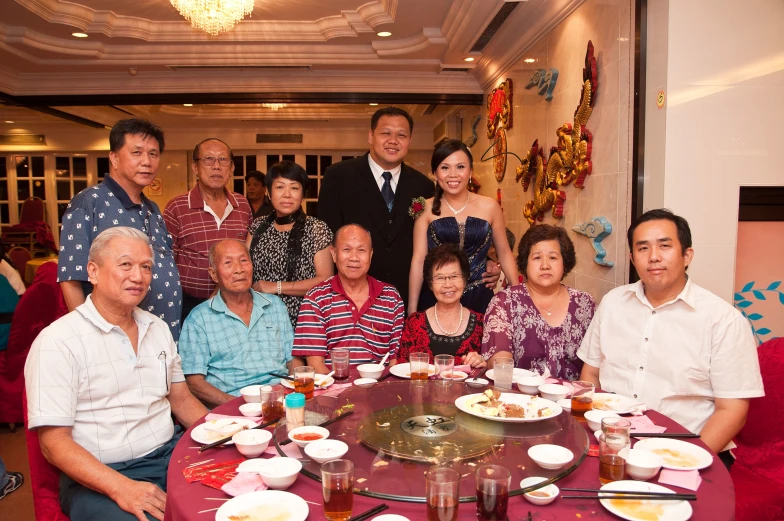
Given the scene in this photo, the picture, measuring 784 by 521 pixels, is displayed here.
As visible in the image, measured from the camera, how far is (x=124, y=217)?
8.41 ft

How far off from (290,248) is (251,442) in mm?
1599

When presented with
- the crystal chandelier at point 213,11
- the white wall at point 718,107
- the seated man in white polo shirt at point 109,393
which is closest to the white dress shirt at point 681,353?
the white wall at point 718,107

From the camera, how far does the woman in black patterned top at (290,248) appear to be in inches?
120

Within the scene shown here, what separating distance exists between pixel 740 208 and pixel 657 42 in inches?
36.0

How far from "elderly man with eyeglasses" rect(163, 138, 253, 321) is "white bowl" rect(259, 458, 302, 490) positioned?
2.03 m

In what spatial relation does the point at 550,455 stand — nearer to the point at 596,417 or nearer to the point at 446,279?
the point at 596,417

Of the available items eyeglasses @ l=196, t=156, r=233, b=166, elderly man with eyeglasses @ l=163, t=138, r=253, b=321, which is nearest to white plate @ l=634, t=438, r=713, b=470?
elderly man with eyeglasses @ l=163, t=138, r=253, b=321

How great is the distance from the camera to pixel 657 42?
2824mm

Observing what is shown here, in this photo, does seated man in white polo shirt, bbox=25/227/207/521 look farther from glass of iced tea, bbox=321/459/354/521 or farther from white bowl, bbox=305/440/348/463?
glass of iced tea, bbox=321/459/354/521

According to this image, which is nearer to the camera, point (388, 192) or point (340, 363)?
point (340, 363)

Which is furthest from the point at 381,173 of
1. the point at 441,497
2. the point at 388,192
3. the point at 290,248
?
the point at 441,497

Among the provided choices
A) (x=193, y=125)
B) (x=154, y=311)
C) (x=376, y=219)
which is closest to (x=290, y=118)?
(x=193, y=125)

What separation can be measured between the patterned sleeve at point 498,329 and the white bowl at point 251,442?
4.05 ft

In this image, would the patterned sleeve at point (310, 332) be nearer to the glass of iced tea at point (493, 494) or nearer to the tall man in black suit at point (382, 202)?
the tall man in black suit at point (382, 202)
